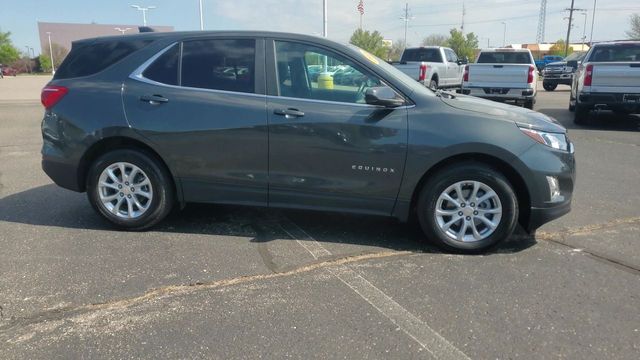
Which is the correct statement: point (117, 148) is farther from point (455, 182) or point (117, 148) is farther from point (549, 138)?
point (549, 138)

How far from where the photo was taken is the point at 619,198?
596 cm

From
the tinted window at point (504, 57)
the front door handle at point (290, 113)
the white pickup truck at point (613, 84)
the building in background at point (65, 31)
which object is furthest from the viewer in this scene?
the building in background at point (65, 31)

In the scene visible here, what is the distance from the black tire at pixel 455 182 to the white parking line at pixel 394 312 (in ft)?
2.77

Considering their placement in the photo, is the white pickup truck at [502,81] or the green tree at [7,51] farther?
the green tree at [7,51]

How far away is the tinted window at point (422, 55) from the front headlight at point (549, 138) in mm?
15988

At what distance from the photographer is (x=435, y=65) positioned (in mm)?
18172

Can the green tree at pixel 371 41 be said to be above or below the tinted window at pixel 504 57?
above

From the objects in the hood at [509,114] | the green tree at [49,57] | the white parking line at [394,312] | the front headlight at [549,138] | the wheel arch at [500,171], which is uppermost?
the green tree at [49,57]

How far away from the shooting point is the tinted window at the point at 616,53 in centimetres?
1195

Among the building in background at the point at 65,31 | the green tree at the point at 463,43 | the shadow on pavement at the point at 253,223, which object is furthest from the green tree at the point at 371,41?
the building in background at the point at 65,31

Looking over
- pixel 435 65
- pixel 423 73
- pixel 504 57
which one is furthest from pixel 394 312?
pixel 435 65

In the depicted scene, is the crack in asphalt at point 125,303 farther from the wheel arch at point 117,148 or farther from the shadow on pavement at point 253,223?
the wheel arch at point 117,148

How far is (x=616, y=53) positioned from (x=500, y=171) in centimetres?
1016

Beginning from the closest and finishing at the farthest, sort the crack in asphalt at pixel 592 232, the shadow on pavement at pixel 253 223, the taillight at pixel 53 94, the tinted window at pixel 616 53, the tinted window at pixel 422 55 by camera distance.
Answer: the crack in asphalt at pixel 592 232
the shadow on pavement at pixel 253 223
the taillight at pixel 53 94
the tinted window at pixel 616 53
the tinted window at pixel 422 55
